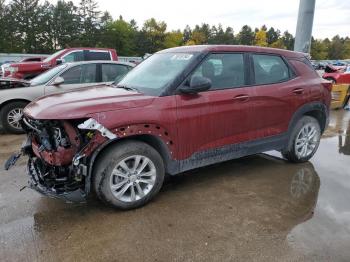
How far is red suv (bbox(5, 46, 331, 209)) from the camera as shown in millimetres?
3383

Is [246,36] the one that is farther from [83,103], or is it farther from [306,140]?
[83,103]

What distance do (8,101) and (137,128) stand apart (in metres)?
5.03

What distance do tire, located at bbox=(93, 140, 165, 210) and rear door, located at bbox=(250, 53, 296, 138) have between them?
168cm

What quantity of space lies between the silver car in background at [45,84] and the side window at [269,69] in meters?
3.24

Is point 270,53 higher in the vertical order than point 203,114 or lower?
higher

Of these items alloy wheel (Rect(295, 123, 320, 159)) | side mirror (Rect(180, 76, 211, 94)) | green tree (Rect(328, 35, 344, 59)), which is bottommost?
green tree (Rect(328, 35, 344, 59))

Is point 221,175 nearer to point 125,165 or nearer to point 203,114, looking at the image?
point 203,114

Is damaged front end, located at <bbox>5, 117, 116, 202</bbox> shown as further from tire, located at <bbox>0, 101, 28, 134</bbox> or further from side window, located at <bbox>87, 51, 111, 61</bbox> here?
side window, located at <bbox>87, 51, 111, 61</bbox>

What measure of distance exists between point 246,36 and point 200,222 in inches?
4033

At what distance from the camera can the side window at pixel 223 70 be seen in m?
4.19

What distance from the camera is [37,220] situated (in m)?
3.55

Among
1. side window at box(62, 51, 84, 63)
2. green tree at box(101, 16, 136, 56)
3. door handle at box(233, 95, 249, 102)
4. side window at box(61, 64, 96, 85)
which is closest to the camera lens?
door handle at box(233, 95, 249, 102)

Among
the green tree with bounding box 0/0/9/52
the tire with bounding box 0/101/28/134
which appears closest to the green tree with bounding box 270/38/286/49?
the green tree with bounding box 0/0/9/52

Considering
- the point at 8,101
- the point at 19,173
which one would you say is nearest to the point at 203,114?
the point at 19,173
